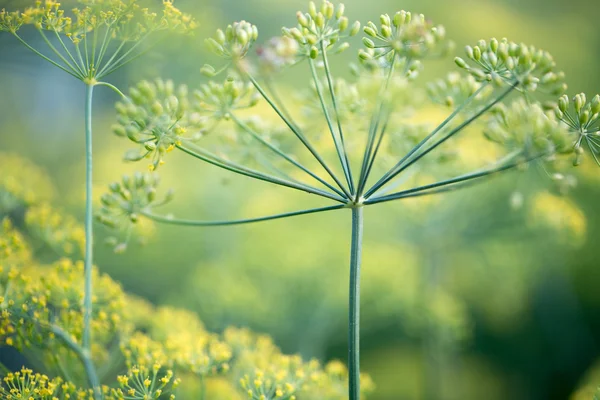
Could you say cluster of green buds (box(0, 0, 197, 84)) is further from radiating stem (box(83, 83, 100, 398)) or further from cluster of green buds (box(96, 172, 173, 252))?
cluster of green buds (box(96, 172, 173, 252))

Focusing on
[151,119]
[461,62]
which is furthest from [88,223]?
[461,62]

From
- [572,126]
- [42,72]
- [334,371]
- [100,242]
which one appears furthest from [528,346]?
[42,72]

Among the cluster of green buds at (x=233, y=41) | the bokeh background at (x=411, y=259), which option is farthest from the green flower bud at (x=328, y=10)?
the bokeh background at (x=411, y=259)

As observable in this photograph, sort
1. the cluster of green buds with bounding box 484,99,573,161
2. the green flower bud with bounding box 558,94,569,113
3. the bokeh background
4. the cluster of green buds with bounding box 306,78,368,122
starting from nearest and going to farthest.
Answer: the cluster of green buds with bounding box 484,99,573,161, the green flower bud with bounding box 558,94,569,113, the cluster of green buds with bounding box 306,78,368,122, the bokeh background

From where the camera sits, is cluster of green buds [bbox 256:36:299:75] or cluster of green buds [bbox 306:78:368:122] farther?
cluster of green buds [bbox 306:78:368:122]

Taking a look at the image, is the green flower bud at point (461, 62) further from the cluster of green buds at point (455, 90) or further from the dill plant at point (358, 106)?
the cluster of green buds at point (455, 90)

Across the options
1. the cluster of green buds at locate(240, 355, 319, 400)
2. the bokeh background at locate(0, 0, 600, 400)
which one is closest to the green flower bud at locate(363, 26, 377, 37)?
the cluster of green buds at locate(240, 355, 319, 400)
